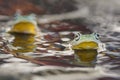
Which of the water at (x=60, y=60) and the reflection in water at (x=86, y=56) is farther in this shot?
the reflection in water at (x=86, y=56)

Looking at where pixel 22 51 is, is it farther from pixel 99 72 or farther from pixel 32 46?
pixel 99 72

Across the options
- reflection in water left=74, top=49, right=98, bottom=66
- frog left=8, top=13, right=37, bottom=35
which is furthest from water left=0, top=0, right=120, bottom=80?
frog left=8, top=13, right=37, bottom=35

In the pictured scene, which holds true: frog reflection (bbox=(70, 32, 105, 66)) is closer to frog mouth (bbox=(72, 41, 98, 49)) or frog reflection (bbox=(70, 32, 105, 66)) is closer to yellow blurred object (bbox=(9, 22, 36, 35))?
frog mouth (bbox=(72, 41, 98, 49))

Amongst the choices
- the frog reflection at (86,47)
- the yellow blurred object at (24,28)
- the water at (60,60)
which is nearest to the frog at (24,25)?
the yellow blurred object at (24,28)

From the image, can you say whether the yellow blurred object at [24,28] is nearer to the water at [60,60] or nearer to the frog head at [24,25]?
the frog head at [24,25]

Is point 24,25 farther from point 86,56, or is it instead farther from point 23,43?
point 86,56

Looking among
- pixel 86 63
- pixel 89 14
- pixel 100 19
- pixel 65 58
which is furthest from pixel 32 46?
pixel 89 14
